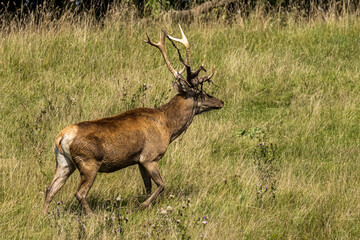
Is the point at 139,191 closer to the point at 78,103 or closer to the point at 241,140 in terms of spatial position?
the point at 241,140

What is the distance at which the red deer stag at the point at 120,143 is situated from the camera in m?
5.46

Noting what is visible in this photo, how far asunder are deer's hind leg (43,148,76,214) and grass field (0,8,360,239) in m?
0.10

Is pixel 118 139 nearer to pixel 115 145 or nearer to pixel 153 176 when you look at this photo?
pixel 115 145

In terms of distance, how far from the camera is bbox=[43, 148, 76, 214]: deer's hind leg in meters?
5.63

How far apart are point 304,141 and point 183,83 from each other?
6.76 feet

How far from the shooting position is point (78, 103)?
28.0ft

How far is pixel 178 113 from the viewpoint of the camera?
663 cm

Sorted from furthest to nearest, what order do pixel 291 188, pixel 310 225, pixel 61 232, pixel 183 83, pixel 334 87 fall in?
pixel 334 87, pixel 183 83, pixel 291 188, pixel 310 225, pixel 61 232

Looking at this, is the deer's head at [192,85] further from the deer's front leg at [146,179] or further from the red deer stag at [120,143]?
the deer's front leg at [146,179]

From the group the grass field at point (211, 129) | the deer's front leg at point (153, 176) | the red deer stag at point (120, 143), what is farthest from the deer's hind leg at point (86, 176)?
the deer's front leg at point (153, 176)

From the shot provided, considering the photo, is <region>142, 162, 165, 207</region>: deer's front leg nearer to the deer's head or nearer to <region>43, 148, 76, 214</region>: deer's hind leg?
<region>43, 148, 76, 214</region>: deer's hind leg

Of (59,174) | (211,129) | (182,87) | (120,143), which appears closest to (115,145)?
(120,143)

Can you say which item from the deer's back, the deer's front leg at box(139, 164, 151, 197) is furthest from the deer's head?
the deer's front leg at box(139, 164, 151, 197)

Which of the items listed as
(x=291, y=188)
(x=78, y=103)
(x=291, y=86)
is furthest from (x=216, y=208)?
(x=291, y=86)
